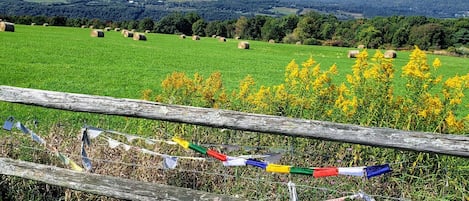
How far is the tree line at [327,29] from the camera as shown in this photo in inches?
1704

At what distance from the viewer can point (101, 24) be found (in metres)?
49.6

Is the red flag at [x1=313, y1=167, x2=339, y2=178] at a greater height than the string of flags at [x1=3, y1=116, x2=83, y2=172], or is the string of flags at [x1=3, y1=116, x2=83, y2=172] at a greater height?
the red flag at [x1=313, y1=167, x2=339, y2=178]

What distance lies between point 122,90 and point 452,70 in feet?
46.8

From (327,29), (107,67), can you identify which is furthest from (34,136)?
(327,29)

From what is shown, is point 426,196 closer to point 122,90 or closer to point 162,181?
point 162,181

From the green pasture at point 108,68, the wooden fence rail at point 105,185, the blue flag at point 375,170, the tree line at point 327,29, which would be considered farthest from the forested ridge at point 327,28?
the wooden fence rail at point 105,185

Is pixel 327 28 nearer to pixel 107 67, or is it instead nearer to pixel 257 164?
pixel 107 67

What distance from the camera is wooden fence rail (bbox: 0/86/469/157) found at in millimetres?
3768

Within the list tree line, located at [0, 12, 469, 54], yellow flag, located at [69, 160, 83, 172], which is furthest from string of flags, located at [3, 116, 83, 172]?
tree line, located at [0, 12, 469, 54]

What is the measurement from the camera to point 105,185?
4320 mm

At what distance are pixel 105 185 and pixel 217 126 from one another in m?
1.00

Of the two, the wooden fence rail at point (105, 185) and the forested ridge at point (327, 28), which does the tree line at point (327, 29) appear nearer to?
the forested ridge at point (327, 28)

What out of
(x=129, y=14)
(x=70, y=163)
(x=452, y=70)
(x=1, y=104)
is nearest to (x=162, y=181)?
(x=70, y=163)

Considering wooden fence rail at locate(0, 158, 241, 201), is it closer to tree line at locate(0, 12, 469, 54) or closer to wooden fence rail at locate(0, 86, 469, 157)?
wooden fence rail at locate(0, 86, 469, 157)
